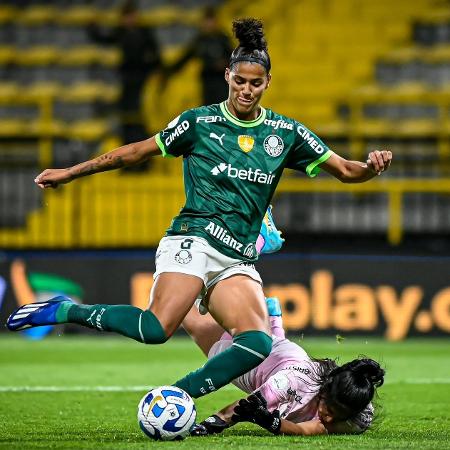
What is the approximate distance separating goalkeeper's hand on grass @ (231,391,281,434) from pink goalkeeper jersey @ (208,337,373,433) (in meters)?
0.17

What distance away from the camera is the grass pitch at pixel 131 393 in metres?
6.14

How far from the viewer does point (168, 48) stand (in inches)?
734

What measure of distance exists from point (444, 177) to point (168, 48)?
5.17 metres

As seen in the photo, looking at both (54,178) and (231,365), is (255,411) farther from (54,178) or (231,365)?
(54,178)

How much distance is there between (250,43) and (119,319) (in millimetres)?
1615

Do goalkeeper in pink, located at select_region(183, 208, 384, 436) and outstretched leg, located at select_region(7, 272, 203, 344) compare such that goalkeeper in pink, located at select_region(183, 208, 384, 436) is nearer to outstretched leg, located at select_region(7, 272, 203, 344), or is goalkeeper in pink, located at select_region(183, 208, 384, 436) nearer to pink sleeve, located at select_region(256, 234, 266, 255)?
outstretched leg, located at select_region(7, 272, 203, 344)

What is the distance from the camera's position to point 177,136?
6.69 metres

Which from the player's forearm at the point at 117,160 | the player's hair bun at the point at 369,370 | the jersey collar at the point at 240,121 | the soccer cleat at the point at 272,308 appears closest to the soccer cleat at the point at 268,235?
the soccer cleat at the point at 272,308

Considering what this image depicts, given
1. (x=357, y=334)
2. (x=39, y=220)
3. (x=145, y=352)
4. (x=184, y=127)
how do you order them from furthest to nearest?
(x=39, y=220), (x=357, y=334), (x=145, y=352), (x=184, y=127)

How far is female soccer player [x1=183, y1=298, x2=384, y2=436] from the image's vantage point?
6.27 meters

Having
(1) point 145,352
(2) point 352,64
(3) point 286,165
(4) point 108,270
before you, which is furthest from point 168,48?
(3) point 286,165

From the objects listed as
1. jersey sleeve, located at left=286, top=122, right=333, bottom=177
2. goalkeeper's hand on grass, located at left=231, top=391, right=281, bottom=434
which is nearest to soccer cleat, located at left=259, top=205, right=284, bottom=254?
jersey sleeve, located at left=286, top=122, right=333, bottom=177

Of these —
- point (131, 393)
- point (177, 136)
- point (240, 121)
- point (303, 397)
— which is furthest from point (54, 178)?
point (131, 393)

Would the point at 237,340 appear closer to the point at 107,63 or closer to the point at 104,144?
the point at 104,144
